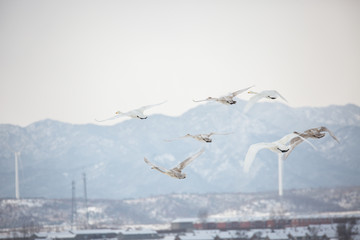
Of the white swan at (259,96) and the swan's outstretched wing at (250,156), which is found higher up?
the white swan at (259,96)

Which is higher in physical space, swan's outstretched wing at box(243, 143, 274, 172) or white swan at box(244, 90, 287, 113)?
white swan at box(244, 90, 287, 113)

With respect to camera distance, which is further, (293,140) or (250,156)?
(293,140)

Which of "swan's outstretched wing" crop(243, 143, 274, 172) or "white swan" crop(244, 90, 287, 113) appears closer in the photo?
"swan's outstretched wing" crop(243, 143, 274, 172)

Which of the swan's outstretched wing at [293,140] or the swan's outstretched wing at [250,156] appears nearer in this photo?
the swan's outstretched wing at [250,156]

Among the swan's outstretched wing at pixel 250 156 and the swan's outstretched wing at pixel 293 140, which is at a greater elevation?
the swan's outstretched wing at pixel 293 140

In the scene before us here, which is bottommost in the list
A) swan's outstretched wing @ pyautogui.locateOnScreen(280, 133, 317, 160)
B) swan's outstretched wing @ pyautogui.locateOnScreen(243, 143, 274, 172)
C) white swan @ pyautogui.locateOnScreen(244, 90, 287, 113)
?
swan's outstretched wing @ pyautogui.locateOnScreen(243, 143, 274, 172)

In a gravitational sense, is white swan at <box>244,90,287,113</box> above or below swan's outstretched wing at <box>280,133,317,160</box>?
above

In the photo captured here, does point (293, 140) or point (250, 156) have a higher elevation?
point (293, 140)

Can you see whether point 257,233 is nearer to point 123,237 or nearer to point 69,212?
point 123,237

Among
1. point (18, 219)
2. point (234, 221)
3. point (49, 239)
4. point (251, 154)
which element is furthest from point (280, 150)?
point (18, 219)

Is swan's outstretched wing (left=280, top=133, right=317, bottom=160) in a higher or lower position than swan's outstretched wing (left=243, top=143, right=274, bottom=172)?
higher

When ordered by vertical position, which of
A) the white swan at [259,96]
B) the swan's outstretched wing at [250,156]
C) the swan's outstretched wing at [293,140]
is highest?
the white swan at [259,96]

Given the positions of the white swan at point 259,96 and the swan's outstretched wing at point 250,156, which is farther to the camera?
the white swan at point 259,96

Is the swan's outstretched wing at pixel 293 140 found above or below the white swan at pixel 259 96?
below
